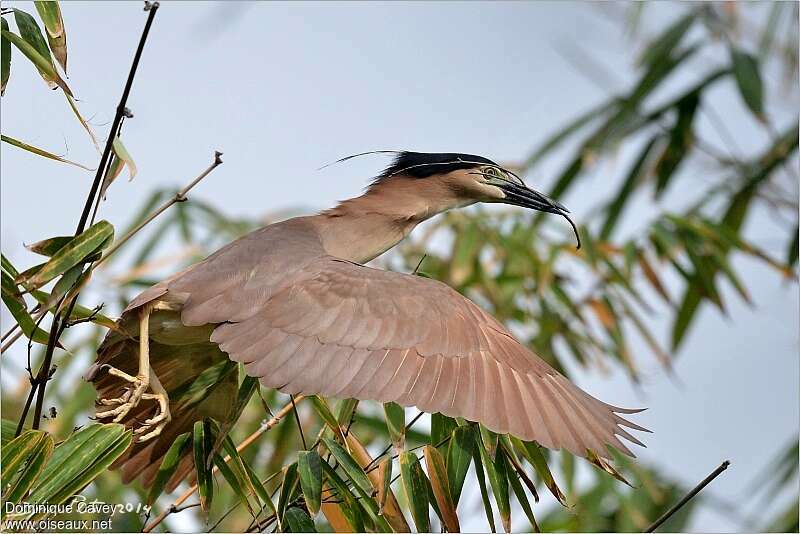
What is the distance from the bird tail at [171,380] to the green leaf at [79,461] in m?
0.36

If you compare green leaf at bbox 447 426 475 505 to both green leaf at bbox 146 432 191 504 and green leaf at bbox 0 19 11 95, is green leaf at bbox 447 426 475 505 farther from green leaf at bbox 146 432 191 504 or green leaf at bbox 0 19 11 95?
green leaf at bbox 0 19 11 95

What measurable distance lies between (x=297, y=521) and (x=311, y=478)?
0.07 metres

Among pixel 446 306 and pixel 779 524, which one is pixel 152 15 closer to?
pixel 446 306

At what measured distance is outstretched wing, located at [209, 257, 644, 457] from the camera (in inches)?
60.6

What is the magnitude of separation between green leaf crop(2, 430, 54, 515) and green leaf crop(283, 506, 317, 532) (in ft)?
1.05

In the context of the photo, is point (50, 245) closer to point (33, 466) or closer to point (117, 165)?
point (117, 165)

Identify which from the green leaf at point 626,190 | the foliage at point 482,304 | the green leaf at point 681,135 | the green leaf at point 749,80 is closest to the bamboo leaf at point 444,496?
the foliage at point 482,304

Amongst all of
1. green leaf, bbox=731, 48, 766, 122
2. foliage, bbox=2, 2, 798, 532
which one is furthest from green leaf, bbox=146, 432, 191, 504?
green leaf, bbox=731, 48, 766, 122

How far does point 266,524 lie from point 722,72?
2.82m

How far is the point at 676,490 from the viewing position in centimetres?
352

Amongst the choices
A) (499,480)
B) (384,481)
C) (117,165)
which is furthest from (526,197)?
(117,165)

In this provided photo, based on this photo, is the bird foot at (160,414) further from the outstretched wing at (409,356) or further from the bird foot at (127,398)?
the outstretched wing at (409,356)

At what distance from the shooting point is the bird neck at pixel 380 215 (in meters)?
2.16

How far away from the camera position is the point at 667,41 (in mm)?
4023
